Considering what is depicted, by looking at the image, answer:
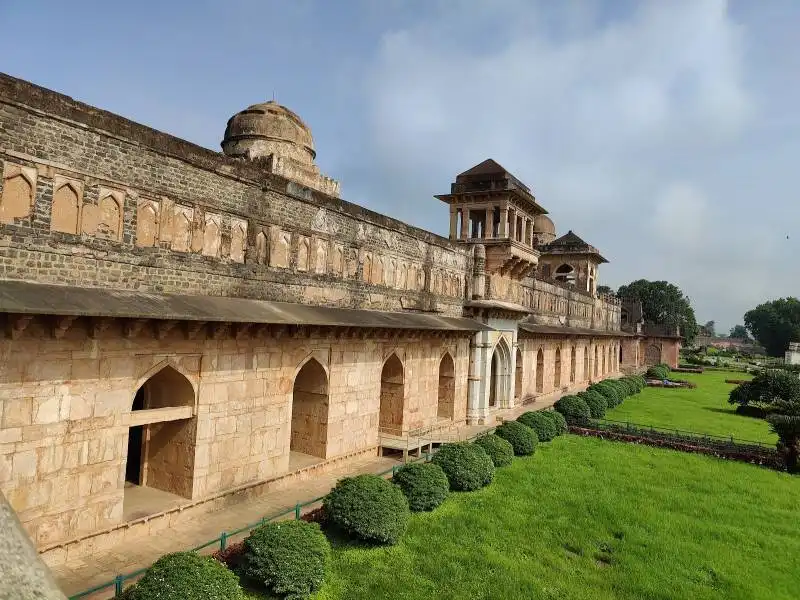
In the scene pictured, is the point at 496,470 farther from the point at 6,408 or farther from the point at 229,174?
the point at 6,408

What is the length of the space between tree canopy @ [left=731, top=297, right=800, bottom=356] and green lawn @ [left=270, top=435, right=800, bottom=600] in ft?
312

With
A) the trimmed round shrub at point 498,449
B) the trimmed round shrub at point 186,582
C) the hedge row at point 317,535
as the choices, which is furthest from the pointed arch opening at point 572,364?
the trimmed round shrub at point 186,582

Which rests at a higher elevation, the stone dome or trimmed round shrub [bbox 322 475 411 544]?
the stone dome

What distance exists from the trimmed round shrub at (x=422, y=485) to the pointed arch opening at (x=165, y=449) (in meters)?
4.18

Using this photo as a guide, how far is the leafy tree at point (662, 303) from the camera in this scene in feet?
250

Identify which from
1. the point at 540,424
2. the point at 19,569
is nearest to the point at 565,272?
the point at 540,424

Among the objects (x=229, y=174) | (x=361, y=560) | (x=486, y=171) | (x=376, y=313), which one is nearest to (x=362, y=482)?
(x=361, y=560)

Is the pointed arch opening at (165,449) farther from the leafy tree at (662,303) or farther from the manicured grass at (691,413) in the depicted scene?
the leafy tree at (662,303)

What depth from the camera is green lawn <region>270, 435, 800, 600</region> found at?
8.59 meters

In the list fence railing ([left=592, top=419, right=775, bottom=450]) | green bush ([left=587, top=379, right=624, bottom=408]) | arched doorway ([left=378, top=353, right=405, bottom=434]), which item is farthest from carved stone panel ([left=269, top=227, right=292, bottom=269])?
green bush ([left=587, top=379, right=624, bottom=408])

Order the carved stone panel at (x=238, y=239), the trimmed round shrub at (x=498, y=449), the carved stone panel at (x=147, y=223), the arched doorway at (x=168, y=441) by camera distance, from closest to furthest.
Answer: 1. the carved stone panel at (x=147, y=223)
2. the arched doorway at (x=168, y=441)
3. the carved stone panel at (x=238, y=239)
4. the trimmed round shrub at (x=498, y=449)

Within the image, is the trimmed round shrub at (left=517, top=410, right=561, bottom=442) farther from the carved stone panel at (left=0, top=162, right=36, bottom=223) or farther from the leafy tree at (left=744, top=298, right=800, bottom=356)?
the leafy tree at (left=744, top=298, right=800, bottom=356)

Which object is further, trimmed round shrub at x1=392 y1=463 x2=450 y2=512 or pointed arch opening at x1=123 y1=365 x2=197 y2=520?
trimmed round shrub at x1=392 y1=463 x2=450 y2=512

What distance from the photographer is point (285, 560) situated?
7625 millimetres
